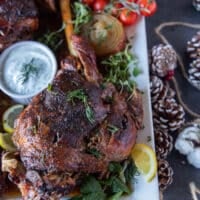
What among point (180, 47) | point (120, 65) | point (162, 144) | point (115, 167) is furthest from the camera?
point (180, 47)

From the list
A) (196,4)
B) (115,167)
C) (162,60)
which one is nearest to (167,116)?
(162,60)

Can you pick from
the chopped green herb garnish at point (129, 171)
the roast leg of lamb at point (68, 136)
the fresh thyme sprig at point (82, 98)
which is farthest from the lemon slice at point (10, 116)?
the chopped green herb garnish at point (129, 171)

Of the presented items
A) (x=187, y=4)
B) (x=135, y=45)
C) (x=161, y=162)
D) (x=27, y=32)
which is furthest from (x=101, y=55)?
(x=187, y=4)

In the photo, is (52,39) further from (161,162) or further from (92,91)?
(161,162)

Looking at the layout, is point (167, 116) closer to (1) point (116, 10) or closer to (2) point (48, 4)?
(1) point (116, 10)

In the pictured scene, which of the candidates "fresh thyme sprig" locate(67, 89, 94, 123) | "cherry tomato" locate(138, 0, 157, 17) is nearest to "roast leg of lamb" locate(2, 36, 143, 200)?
"fresh thyme sprig" locate(67, 89, 94, 123)

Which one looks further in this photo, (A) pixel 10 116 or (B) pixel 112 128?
(A) pixel 10 116
